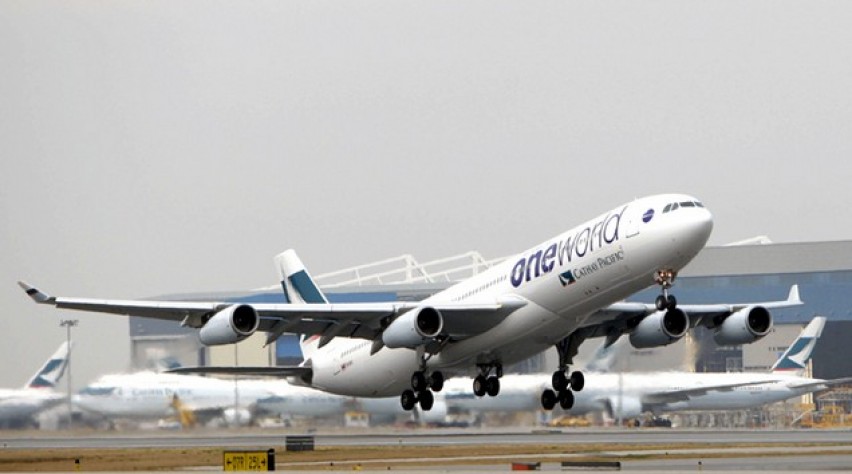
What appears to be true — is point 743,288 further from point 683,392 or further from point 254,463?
point 254,463

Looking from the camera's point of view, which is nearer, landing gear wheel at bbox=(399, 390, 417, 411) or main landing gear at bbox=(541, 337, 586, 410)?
landing gear wheel at bbox=(399, 390, 417, 411)

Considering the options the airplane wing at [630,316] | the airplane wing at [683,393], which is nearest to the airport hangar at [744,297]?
the airplane wing at [683,393]

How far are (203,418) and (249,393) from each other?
2875mm

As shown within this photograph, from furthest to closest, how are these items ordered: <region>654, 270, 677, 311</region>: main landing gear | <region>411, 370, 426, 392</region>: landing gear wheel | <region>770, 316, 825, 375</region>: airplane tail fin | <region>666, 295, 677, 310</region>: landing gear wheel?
<region>770, 316, 825, 375</region>: airplane tail fin < <region>411, 370, 426, 392</region>: landing gear wheel < <region>666, 295, 677, 310</region>: landing gear wheel < <region>654, 270, 677, 311</region>: main landing gear

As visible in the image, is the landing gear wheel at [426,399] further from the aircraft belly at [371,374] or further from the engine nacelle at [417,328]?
the engine nacelle at [417,328]

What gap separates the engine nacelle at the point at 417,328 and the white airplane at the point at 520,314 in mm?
48

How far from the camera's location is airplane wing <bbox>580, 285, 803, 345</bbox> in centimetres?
5950

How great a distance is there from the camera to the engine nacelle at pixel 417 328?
181ft

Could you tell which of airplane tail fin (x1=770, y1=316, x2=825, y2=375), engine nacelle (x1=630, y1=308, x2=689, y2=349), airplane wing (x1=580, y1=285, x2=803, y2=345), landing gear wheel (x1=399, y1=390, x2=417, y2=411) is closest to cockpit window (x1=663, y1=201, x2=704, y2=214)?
engine nacelle (x1=630, y1=308, x2=689, y2=349)

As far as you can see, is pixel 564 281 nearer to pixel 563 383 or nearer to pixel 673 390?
pixel 563 383

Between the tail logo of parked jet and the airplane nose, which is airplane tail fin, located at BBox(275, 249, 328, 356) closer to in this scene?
the tail logo of parked jet

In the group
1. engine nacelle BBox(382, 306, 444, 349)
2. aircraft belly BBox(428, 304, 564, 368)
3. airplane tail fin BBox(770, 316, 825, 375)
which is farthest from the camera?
airplane tail fin BBox(770, 316, 825, 375)

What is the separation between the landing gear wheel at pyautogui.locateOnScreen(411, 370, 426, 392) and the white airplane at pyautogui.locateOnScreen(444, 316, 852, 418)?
22.2 m

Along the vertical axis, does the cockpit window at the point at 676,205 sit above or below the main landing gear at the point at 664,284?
above
